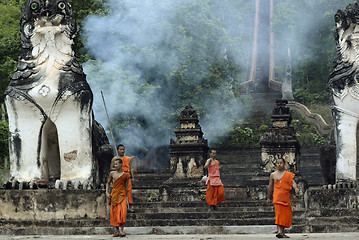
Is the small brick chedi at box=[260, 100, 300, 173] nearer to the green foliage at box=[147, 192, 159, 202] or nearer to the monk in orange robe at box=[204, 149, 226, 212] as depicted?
the green foliage at box=[147, 192, 159, 202]

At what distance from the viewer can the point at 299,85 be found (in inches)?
1672

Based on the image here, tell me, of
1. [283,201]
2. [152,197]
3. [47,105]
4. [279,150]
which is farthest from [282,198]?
[279,150]

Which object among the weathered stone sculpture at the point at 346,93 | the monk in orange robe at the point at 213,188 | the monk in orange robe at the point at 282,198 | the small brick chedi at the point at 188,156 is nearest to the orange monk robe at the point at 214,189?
the monk in orange robe at the point at 213,188

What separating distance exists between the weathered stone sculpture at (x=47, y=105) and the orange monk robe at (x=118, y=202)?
2.16ft

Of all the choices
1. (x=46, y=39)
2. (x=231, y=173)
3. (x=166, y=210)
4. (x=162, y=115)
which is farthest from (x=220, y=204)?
(x=162, y=115)

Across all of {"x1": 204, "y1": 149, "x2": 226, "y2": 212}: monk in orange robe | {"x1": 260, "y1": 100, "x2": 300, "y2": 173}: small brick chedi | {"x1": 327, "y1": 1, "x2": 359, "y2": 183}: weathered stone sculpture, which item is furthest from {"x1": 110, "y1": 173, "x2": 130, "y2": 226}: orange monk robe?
{"x1": 260, "y1": 100, "x2": 300, "y2": 173}: small brick chedi

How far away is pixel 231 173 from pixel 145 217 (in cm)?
1075

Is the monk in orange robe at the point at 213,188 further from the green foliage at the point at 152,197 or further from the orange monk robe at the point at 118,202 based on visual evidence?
the orange monk robe at the point at 118,202

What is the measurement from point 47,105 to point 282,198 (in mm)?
3992

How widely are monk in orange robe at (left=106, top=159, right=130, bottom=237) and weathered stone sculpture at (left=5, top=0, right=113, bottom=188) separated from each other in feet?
2.05

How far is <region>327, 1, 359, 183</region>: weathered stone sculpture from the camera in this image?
1480 centimetres

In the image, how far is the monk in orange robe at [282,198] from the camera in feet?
41.5

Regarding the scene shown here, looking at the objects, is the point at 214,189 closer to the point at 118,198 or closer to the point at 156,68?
the point at 118,198

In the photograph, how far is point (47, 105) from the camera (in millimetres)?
13867
